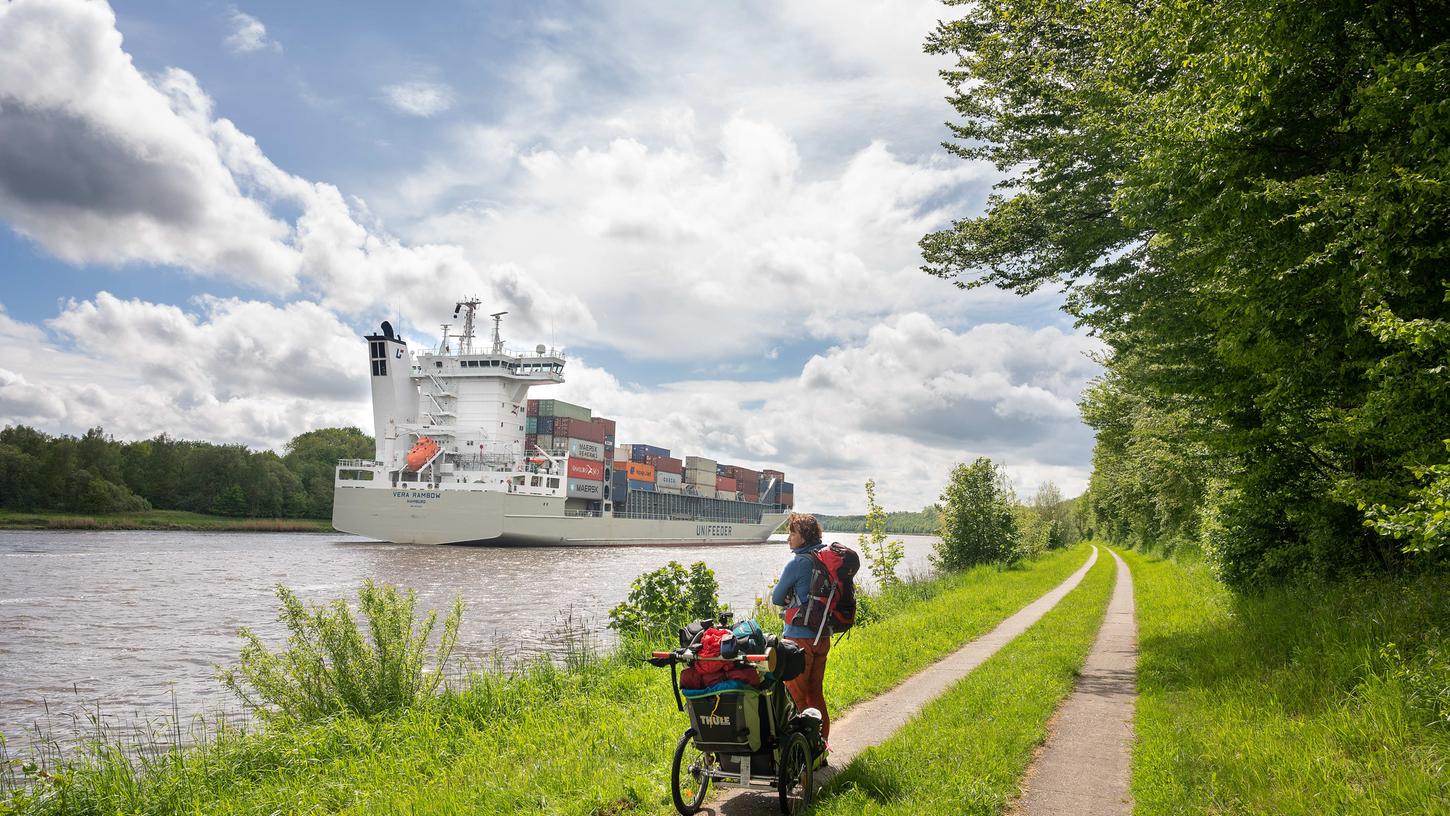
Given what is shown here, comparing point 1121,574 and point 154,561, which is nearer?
point 1121,574

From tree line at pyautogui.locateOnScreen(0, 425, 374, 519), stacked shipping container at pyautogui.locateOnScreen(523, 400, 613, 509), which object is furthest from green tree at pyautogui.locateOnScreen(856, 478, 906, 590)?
tree line at pyautogui.locateOnScreen(0, 425, 374, 519)

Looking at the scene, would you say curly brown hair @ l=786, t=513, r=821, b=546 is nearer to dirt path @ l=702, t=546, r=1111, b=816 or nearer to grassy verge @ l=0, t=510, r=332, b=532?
dirt path @ l=702, t=546, r=1111, b=816

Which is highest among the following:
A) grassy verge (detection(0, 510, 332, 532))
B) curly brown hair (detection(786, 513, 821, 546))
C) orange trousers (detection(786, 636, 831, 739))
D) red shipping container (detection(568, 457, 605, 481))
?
red shipping container (detection(568, 457, 605, 481))

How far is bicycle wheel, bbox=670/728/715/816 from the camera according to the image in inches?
178

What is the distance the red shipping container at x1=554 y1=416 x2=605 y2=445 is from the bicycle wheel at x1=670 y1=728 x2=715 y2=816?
60.7 m

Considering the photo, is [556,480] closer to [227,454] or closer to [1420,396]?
[227,454]

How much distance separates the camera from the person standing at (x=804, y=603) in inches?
208

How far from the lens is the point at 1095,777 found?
5445 millimetres

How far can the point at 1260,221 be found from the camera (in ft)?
Result: 23.4

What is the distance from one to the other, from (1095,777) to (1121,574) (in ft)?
76.7

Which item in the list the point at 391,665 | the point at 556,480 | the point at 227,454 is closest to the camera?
the point at 391,665

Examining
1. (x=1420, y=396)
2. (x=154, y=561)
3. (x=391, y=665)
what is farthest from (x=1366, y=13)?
(x=154, y=561)

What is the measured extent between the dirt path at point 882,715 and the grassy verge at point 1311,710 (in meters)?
1.95

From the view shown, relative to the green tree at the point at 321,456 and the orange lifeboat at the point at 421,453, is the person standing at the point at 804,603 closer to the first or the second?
the orange lifeboat at the point at 421,453
